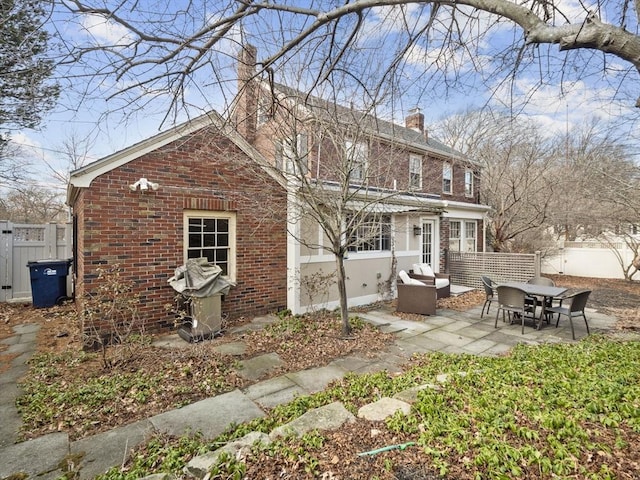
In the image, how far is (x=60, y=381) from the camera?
433 cm

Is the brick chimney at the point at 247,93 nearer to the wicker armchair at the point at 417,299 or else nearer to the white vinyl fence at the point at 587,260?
the wicker armchair at the point at 417,299

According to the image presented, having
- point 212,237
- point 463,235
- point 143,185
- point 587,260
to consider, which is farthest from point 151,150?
point 587,260

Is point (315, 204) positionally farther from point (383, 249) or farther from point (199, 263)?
point (383, 249)

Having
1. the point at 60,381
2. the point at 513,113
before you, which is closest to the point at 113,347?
the point at 60,381

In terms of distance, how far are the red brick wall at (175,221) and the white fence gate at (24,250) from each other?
4415mm

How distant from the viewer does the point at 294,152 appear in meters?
5.69

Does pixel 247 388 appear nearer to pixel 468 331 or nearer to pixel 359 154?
pixel 359 154

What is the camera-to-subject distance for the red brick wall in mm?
5668

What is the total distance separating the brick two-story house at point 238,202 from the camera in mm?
5633

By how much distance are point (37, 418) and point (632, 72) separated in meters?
7.59

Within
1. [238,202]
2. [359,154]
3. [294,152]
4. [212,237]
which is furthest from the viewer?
[238,202]

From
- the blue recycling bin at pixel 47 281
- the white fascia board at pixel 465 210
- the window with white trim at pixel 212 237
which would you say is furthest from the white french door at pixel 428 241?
the blue recycling bin at pixel 47 281

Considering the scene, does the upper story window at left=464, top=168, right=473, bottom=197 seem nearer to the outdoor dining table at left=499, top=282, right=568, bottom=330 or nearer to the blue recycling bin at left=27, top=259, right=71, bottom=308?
the outdoor dining table at left=499, top=282, right=568, bottom=330

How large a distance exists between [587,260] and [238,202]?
60.2ft
